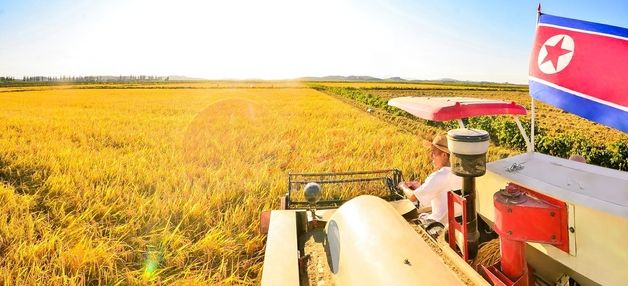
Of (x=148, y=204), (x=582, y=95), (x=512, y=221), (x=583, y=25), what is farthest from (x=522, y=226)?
(x=148, y=204)

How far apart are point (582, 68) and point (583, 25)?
332 mm

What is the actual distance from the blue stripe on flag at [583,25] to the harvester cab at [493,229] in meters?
0.80

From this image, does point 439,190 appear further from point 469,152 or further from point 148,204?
point 148,204

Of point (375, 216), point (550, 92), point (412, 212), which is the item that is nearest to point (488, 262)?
point (375, 216)

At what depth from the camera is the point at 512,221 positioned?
67.6 inches

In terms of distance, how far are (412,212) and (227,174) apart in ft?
12.0

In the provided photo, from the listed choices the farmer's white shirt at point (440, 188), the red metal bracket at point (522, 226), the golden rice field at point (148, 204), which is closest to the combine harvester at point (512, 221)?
the red metal bracket at point (522, 226)

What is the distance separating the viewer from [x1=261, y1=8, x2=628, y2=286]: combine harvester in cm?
167

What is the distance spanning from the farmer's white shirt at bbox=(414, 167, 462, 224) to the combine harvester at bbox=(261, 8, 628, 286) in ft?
0.47

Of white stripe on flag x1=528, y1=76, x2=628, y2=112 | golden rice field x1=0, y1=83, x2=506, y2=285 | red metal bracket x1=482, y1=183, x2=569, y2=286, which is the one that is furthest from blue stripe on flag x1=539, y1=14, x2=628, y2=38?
golden rice field x1=0, y1=83, x2=506, y2=285

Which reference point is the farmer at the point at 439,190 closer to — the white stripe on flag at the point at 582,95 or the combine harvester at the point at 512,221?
the combine harvester at the point at 512,221

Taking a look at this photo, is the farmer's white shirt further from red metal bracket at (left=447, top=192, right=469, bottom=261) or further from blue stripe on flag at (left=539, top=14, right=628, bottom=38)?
Answer: blue stripe on flag at (left=539, top=14, right=628, bottom=38)

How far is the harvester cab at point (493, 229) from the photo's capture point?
165 centimetres

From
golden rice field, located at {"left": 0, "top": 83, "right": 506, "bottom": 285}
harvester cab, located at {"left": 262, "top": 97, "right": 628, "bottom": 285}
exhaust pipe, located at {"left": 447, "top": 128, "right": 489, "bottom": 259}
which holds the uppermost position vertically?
exhaust pipe, located at {"left": 447, "top": 128, "right": 489, "bottom": 259}
